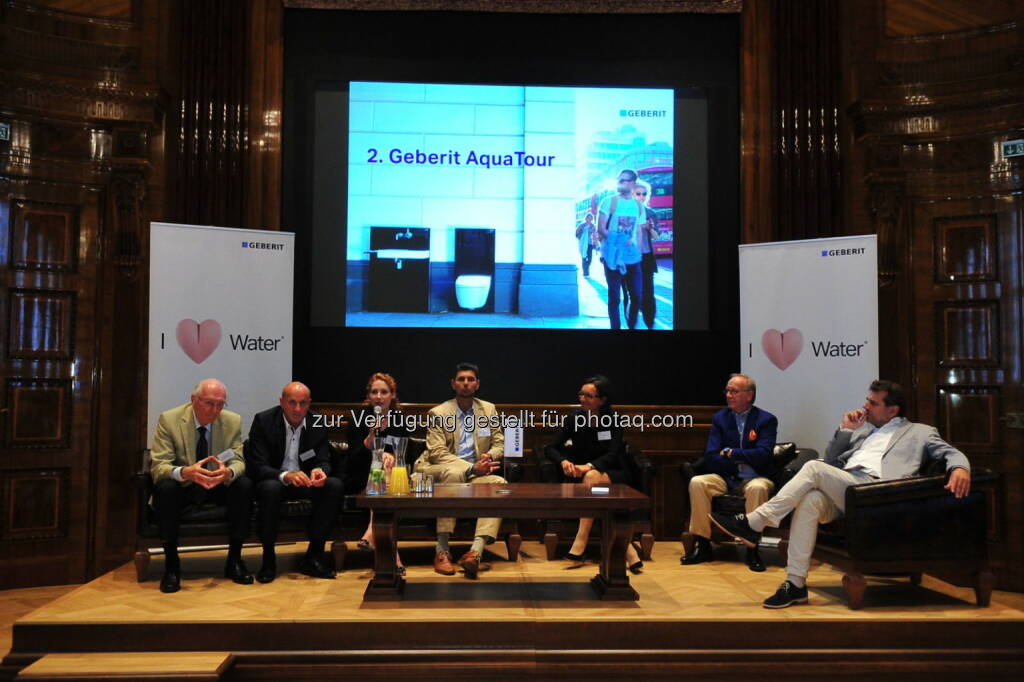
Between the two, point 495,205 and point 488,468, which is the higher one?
point 495,205

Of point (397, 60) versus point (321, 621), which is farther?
point (397, 60)

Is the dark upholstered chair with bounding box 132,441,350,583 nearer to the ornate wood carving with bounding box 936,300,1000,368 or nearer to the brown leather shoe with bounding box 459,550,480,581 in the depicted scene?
the brown leather shoe with bounding box 459,550,480,581

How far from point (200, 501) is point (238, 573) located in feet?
1.38

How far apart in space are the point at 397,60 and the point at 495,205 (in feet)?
4.16

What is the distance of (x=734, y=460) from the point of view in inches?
203

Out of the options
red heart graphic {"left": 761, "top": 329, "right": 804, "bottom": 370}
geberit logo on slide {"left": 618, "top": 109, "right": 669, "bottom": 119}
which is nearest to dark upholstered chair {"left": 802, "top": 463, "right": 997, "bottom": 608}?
red heart graphic {"left": 761, "top": 329, "right": 804, "bottom": 370}

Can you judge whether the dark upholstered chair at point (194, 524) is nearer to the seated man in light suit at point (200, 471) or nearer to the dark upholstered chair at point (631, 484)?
the seated man in light suit at point (200, 471)

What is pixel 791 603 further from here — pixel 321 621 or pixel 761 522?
pixel 321 621

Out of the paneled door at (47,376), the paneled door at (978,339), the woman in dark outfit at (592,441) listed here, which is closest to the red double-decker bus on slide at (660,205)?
the woman in dark outfit at (592,441)

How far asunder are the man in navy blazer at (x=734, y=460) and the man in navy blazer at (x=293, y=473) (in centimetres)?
206

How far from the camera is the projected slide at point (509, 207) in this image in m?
6.50

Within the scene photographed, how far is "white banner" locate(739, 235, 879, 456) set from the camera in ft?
18.3

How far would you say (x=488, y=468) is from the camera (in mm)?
5074

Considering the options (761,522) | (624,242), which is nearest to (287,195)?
(624,242)
